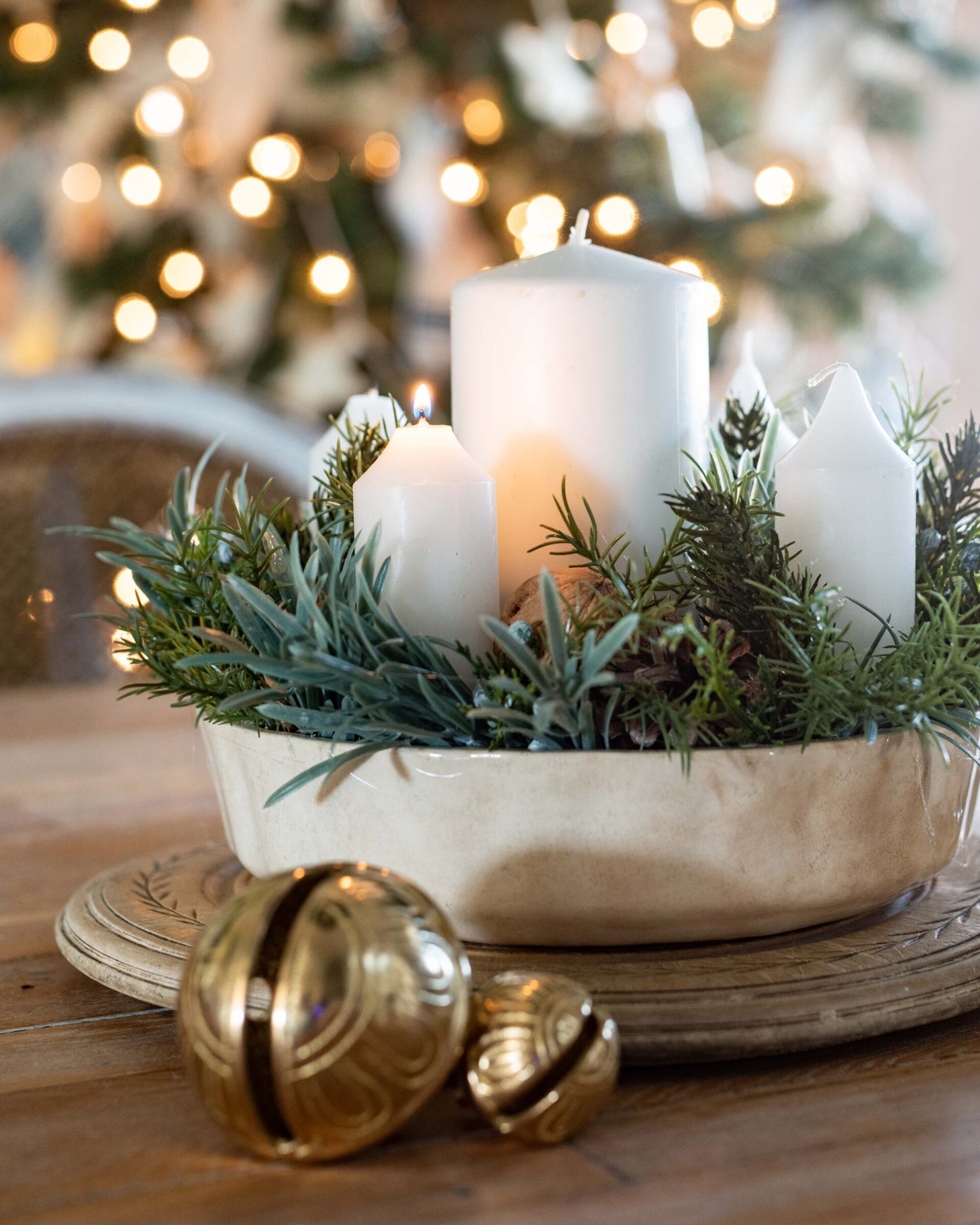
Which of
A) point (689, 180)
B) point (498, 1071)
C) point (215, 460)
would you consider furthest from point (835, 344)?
point (498, 1071)

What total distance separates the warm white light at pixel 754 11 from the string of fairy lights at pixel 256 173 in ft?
0.53

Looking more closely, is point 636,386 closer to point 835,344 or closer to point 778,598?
point 778,598

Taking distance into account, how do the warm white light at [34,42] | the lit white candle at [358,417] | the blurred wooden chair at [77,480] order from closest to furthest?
the lit white candle at [358,417] < the blurred wooden chair at [77,480] < the warm white light at [34,42]

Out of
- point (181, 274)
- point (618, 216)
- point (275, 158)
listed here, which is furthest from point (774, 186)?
point (181, 274)

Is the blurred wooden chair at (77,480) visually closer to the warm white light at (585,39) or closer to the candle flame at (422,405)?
the warm white light at (585,39)

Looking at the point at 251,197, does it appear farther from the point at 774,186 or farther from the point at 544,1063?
the point at 544,1063

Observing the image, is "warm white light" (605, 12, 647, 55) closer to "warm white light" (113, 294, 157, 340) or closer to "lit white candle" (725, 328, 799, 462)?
"warm white light" (113, 294, 157, 340)

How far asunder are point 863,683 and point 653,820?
0.25 ft

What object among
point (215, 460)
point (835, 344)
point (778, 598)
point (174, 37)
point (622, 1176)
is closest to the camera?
point (622, 1176)

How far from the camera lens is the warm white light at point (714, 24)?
1979mm

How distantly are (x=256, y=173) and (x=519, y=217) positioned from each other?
386 millimetres

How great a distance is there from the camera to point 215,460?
1615 mm

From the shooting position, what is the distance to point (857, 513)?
44cm

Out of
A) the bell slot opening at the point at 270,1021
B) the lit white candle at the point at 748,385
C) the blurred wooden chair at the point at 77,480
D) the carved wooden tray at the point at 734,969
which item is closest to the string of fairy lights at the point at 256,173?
the blurred wooden chair at the point at 77,480
